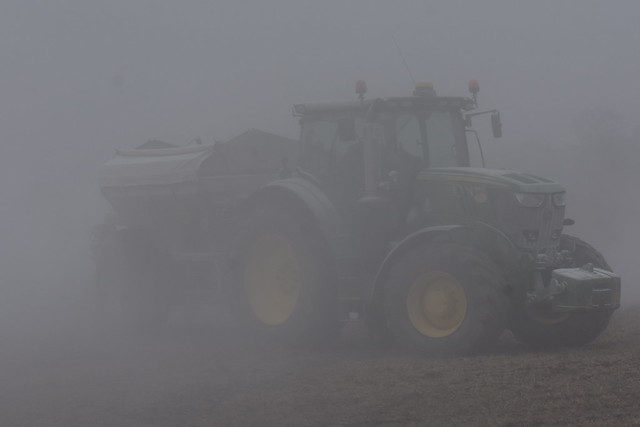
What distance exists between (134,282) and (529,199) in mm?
6087

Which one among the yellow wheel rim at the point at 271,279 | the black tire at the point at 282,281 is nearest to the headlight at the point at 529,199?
the black tire at the point at 282,281

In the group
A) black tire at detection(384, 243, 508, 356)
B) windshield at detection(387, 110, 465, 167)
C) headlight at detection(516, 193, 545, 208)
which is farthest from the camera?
windshield at detection(387, 110, 465, 167)

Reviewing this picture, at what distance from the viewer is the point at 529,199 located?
10.6 metres

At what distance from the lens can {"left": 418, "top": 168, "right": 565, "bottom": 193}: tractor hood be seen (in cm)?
1061

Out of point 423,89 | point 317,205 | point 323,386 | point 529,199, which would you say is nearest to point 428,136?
point 423,89

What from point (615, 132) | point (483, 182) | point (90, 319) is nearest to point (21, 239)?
point (90, 319)

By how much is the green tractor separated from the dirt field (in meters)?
0.39

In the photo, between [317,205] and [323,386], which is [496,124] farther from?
[323,386]

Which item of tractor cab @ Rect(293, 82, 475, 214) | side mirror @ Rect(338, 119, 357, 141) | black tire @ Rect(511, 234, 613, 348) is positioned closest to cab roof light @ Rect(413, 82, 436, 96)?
tractor cab @ Rect(293, 82, 475, 214)

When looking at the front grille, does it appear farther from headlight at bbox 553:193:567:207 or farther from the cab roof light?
the cab roof light

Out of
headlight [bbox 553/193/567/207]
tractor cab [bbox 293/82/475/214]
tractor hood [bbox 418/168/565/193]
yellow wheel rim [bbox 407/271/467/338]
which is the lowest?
yellow wheel rim [bbox 407/271/467/338]

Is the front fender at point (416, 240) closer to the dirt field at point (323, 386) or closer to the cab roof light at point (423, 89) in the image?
the dirt field at point (323, 386)

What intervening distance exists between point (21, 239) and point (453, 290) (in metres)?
20.8

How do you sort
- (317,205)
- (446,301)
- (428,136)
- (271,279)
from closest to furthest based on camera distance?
1. (446,301)
2. (317,205)
3. (428,136)
4. (271,279)
